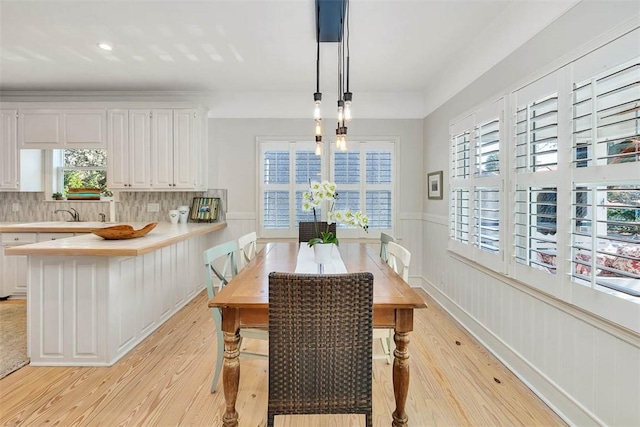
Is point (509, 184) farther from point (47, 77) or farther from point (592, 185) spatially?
point (47, 77)

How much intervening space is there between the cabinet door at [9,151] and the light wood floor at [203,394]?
9.39 ft

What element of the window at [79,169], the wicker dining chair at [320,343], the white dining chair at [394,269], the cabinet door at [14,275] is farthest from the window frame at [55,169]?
the wicker dining chair at [320,343]

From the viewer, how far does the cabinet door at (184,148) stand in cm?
403

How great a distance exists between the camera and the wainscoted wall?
150 cm

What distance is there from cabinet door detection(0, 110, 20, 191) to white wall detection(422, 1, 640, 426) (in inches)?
204

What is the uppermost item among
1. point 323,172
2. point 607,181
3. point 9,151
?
point 9,151

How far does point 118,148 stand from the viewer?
4.03 meters

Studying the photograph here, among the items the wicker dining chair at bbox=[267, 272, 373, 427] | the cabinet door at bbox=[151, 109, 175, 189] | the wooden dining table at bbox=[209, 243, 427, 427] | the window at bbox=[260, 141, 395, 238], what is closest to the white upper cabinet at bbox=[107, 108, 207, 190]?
the cabinet door at bbox=[151, 109, 175, 189]

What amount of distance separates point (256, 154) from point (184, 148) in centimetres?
89

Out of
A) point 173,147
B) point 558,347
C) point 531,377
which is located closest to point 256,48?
point 173,147

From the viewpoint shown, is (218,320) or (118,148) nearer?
(218,320)

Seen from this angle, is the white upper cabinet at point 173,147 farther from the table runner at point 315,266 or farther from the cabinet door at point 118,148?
the table runner at point 315,266

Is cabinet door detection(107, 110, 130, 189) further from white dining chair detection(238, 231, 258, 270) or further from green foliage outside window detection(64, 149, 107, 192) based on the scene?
white dining chair detection(238, 231, 258, 270)

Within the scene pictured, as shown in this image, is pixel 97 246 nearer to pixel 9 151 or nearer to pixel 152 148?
pixel 152 148
